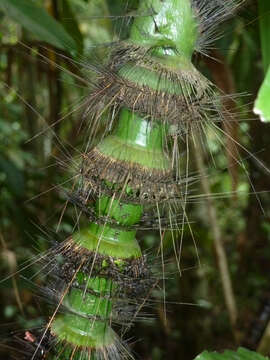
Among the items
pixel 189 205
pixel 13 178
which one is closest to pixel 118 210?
pixel 189 205

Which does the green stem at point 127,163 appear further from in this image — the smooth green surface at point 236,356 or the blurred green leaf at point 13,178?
the blurred green leaf at point 13,178

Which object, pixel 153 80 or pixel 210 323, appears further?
pixel 210 323

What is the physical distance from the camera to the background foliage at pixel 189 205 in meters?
1.02

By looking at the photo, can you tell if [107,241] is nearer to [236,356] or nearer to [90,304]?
[90,304]

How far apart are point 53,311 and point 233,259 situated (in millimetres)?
1544

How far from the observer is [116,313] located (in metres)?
0.59

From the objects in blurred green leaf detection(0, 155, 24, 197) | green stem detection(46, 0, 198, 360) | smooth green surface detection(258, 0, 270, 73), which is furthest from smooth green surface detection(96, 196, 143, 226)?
blurred green leaf detection(0, 155, 24, 197)

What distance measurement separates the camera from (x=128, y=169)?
524 millimetres

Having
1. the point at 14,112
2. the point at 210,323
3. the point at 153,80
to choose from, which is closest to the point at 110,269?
the point at 153,80

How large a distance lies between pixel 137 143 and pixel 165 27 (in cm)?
10

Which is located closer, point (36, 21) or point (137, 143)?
point (137, 143)

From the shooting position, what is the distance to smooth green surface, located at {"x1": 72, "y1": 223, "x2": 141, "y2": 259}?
1.80 ft

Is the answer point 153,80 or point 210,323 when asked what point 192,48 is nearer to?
point 153,80

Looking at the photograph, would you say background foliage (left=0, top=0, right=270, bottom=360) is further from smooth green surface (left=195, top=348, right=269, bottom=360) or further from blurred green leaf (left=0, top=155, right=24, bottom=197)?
smooth green surface (left=195, top=348, right=269, bottom=360)
